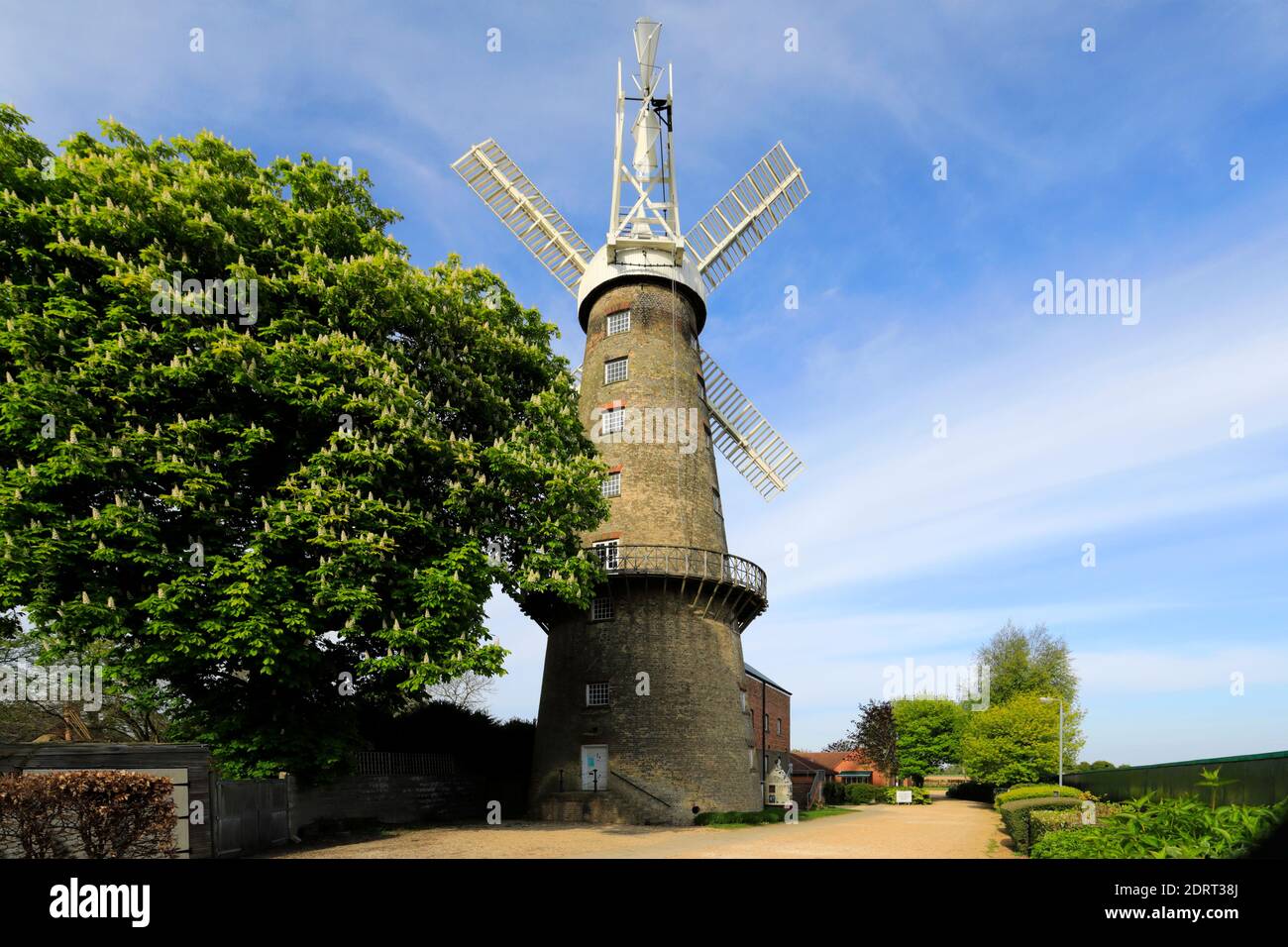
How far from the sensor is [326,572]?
1650 cm

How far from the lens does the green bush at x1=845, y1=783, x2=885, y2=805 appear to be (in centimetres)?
5716

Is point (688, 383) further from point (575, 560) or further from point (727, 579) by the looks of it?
point (575, 560)

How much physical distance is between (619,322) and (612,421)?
4347 mm

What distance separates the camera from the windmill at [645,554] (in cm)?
2658

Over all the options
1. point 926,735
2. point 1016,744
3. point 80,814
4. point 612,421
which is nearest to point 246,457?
point 80,814

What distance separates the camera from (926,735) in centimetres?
6931

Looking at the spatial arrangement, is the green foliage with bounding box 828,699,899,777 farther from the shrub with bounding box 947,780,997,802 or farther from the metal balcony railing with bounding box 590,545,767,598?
the metal balcony railing with bounding box 590,545,767,598

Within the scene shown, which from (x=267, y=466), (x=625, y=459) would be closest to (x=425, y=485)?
(x=267, y=466)

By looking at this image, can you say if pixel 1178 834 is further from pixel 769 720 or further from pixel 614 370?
pixel 769 720

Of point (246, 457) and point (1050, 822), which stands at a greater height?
point (246, 457)

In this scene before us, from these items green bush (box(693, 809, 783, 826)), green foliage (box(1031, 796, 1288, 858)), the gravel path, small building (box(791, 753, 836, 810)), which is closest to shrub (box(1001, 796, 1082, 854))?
the gravel path

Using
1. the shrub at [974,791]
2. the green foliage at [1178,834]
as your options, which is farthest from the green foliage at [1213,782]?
the shrub at [974,791]

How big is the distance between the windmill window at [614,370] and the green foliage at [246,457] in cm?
1009

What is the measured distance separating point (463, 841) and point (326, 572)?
8364 mm
